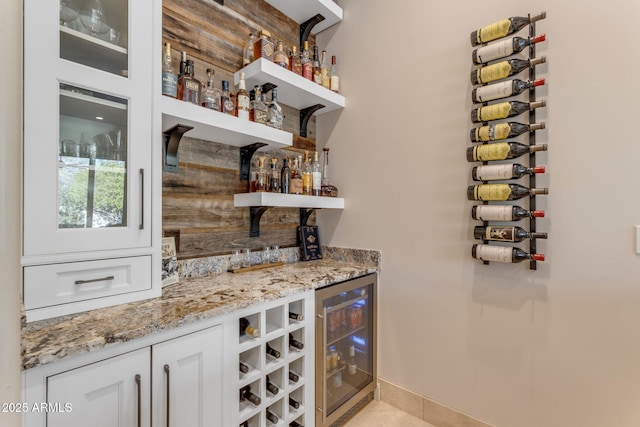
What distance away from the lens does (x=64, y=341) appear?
88 cm

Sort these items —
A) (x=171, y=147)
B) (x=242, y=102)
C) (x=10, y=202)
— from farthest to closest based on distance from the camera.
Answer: (x=242, y=102), (x=171, y=147), (x=10, y=202)

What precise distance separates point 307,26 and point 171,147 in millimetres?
1431

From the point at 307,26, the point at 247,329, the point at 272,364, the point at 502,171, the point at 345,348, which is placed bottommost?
the point at 345,348

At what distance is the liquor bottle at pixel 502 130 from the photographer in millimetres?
1464

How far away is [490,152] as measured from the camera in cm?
153

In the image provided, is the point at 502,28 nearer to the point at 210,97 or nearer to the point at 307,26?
the point at 307,26

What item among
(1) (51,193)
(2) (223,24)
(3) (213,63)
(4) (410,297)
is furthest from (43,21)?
(4) (410,297)

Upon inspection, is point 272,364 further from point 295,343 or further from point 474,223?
point 474,223

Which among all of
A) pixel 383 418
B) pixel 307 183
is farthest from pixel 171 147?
pixel 383 418

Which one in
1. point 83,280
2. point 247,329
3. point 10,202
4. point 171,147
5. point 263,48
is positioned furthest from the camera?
point 263,48

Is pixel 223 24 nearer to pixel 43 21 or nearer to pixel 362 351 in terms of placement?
pixel 43 21

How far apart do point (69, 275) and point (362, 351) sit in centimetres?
163

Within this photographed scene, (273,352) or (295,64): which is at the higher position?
(295,64)

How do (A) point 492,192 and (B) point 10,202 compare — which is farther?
(A) point 492,192
